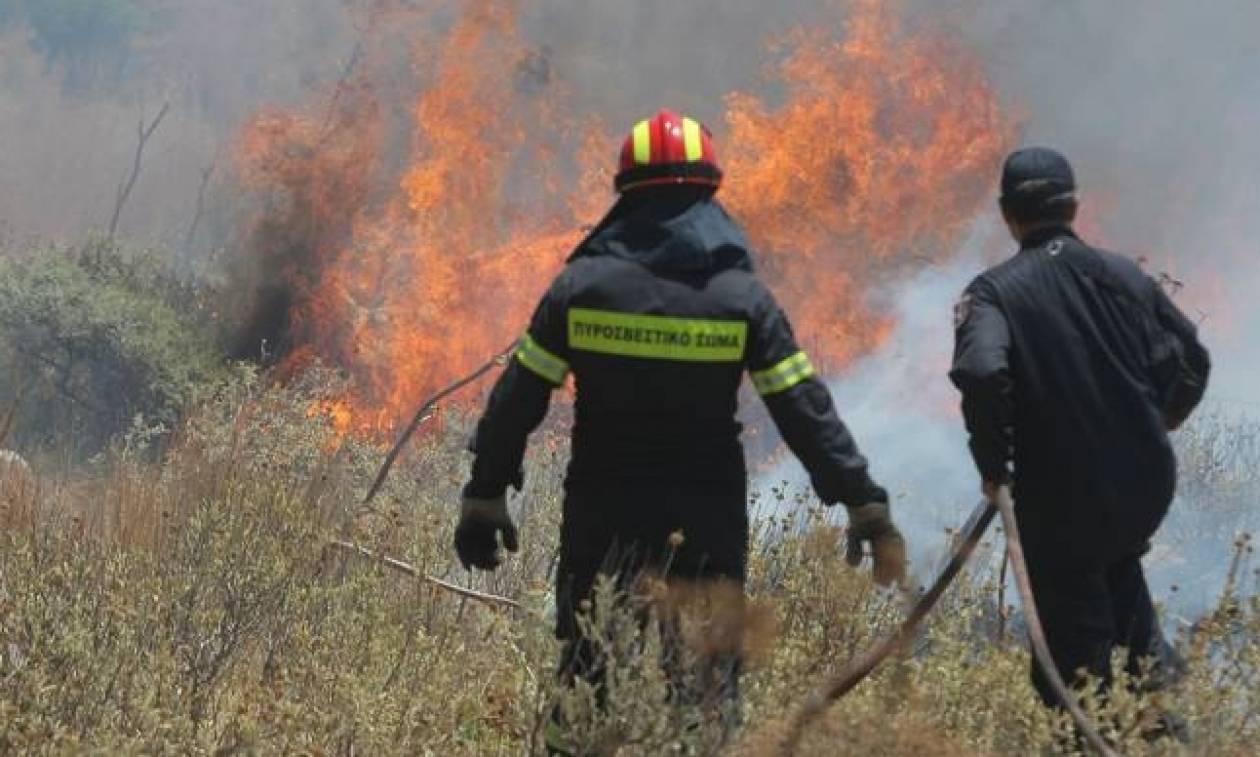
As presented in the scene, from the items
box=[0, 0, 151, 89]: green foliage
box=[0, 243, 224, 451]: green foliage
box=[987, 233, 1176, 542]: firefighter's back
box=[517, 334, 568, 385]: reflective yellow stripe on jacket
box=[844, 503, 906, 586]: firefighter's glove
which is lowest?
box=[844, 503, 906, 586]: firefighter's glove

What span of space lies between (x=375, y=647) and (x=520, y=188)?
1400 centimetres

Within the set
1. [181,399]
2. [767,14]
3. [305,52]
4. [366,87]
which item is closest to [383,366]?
[181,399]

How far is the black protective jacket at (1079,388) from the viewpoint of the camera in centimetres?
409

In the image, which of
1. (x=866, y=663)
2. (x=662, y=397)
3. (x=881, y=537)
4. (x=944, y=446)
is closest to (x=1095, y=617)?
(x=881, y=537)

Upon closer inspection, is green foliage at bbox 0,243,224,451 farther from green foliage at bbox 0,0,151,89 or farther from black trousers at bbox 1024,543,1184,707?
green foliage at bbox 0,0,151,89

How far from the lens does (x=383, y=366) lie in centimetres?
1753

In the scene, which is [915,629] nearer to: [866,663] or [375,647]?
[866,663]

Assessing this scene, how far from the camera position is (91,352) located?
19.5 meters

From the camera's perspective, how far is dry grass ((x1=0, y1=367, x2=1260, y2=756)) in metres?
3.49

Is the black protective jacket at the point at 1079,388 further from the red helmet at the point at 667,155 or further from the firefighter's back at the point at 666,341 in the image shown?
the red helmet at the point at 667,155

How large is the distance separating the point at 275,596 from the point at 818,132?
11891 mm

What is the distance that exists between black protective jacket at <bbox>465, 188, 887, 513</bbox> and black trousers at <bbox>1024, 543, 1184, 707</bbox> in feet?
2.10

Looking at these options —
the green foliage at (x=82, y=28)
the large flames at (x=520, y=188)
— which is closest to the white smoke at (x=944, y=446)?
the large flames at (x=520, y=188)

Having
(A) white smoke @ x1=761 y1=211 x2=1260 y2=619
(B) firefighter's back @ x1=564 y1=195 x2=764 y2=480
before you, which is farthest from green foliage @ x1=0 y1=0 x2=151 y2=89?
(B) firefighter's back @ x1=564 y1=195 x2=764 y2=480
